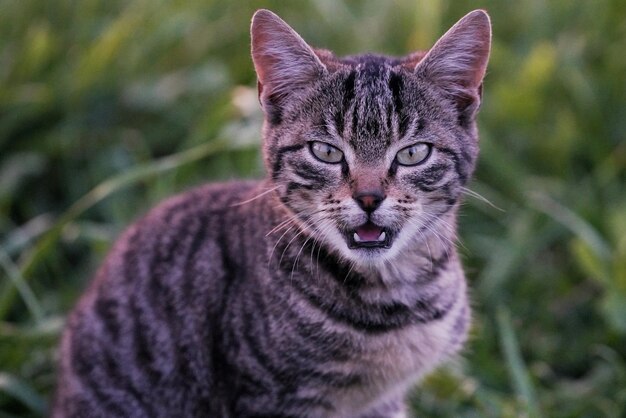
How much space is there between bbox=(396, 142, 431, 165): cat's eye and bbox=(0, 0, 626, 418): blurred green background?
3.17 ft

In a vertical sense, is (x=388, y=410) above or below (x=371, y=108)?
below

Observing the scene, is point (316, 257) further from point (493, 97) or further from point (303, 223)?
point (493, 97)

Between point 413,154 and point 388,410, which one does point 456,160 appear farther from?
point 388,410

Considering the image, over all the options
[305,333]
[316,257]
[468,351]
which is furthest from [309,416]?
[468,351]

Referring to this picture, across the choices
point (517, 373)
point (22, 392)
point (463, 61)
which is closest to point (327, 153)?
point (463, 61)

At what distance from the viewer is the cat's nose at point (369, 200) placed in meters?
2.34

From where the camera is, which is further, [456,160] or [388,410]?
[388,410]

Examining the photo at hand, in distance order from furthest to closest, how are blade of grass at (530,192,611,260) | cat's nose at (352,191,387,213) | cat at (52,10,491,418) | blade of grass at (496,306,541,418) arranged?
1. blade of grass at (530,192,611,260)
2. blade of grass at (496,306,541,418)
3. cat at (52,10,491,418)
4. cat's nose at (352,191,387,213)

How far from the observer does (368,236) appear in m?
2.43

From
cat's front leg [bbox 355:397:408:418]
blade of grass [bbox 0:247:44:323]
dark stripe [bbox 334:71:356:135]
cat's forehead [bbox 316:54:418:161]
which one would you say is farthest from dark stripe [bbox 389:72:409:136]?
blade of grass [bbox 0:247:44:323]

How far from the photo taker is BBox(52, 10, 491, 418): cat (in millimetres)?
2443

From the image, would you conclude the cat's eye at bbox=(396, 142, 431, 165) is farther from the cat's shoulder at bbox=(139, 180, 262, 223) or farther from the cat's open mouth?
the cat's shoulder at bbox=(139, 180, 262, 223)

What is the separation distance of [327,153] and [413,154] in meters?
0.23

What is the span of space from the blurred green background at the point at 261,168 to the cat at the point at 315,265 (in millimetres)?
604
